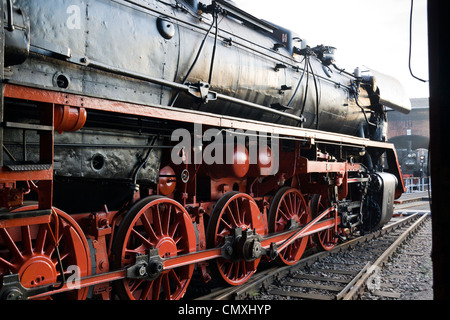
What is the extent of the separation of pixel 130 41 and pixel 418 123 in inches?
1300

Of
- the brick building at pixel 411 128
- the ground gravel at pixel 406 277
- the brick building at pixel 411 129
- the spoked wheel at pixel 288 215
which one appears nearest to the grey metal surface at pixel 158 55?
the spoked wheel at pixel 288 215

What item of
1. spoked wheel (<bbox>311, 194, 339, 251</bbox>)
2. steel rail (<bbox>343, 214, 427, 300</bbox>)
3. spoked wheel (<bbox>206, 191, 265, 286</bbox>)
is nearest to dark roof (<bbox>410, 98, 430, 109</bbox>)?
steel rail (<bbox>343, 214, 427, 300</bbox>)

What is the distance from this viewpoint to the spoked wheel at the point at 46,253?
252 centimetres

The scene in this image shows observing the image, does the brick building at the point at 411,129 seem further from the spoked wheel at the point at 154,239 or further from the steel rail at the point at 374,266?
the spoked wheel at the point at 154,239

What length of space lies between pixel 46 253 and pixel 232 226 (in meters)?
2.21

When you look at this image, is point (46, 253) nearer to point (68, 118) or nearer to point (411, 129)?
point (68, 118)

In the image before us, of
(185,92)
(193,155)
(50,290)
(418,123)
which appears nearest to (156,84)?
(185,92)

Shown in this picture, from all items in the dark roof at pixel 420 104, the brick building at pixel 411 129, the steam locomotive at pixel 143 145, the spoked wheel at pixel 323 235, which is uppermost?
the dark roof at pixel 420 104

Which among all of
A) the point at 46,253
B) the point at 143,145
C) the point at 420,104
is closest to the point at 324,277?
the point at 143,145

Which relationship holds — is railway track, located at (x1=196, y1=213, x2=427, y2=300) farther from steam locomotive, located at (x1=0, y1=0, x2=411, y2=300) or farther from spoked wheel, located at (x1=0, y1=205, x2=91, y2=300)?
spoked wheel, located at (x1=0, y1=205, x2=91, y2=300)

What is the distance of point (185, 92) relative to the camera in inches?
144

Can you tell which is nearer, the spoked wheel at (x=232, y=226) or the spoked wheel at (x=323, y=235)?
the spoked wheel at (x=232, y=226)
